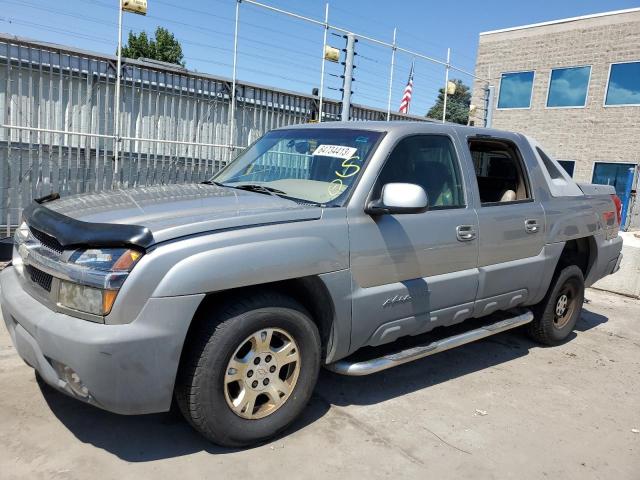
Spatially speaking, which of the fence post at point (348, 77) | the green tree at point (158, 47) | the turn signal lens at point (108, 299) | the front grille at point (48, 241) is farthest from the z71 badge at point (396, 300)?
the green tree at point (158, 47)

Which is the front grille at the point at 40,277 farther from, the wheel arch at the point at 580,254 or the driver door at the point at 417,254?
the wheel arch at the point at 580,254

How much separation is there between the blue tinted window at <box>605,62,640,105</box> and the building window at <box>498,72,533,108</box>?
2.86 meters

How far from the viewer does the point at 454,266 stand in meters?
3.81

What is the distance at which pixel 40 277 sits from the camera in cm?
287

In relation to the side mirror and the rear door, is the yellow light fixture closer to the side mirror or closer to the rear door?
the rear door

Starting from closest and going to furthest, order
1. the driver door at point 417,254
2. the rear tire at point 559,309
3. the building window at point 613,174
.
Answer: the driver door at point 417,254, the rear tire at point 559,309, the building window at point 613,174

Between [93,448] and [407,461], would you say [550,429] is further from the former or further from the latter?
[93,448]

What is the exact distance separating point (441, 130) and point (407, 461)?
2289mm

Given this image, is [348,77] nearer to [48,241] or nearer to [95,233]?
[48,241]

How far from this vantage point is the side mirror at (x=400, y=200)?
10.4 feet

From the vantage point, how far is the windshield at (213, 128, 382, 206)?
345 centimetres

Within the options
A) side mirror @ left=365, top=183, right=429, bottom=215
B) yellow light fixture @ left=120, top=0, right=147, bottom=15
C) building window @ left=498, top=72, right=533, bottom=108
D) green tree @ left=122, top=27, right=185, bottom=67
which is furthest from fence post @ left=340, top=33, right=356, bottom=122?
green tree @ left=122, top=27, right=185, bottom=67

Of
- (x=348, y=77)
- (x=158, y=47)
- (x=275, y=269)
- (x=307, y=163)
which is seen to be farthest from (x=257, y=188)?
(x=158, y=47)

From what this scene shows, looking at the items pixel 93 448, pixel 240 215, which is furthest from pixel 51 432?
pixel 240 215
